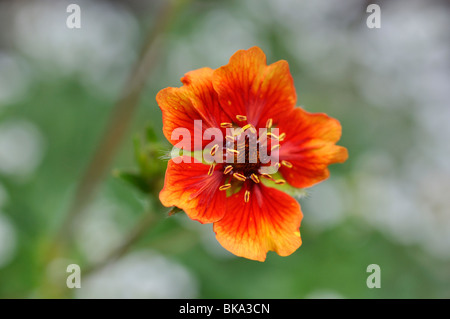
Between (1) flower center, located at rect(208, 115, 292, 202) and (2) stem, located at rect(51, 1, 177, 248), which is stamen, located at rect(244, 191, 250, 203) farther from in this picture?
(2) stem, located at rect(51, 1, 177, 248)

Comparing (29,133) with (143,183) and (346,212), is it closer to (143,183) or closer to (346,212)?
(143,183)

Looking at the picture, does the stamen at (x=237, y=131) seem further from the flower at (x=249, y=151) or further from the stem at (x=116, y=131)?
the stem at (x=116, y=131)

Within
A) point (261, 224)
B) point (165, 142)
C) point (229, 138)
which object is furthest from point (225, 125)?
point (165, 142)

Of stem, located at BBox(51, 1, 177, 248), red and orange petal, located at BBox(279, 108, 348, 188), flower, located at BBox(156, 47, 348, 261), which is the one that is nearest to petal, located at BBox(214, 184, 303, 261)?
flower, located at BBox(156, 47, 348, 261)

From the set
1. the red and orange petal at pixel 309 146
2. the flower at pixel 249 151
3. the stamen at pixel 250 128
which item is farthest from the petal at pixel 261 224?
the stamen at pixel 250 128

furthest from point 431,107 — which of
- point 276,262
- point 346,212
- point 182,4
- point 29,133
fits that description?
point 29,133

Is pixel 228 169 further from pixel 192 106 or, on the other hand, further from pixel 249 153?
pixel 192 106

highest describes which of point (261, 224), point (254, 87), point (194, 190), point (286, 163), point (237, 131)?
point (254, 87)

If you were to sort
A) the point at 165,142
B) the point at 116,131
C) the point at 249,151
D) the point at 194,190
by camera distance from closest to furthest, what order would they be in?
1. the point at 194,190
2. the point at 249,151
3. the point at 116,131
4. the point at 165,142
